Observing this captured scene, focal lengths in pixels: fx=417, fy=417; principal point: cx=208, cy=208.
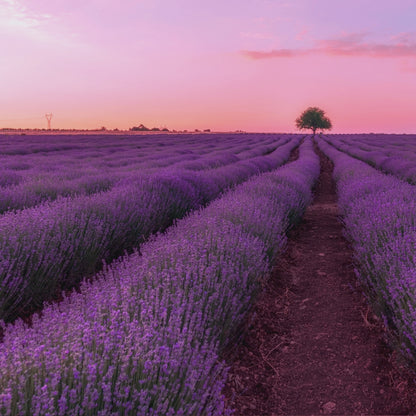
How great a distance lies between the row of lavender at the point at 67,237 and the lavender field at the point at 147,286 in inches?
0.6

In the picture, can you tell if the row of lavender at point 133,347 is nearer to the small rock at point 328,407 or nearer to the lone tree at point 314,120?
the small rock at point 328,407

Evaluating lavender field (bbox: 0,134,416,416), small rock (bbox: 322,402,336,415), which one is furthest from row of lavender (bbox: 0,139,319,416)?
small rock (bbox: 322,402,336,415)

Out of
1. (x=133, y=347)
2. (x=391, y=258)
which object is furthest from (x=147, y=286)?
(x=391, y=258)

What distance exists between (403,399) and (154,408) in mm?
1601

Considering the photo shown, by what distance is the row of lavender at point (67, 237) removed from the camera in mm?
3006

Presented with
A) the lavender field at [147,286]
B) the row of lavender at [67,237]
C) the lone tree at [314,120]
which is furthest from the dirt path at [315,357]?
the lone tree at [314,120]

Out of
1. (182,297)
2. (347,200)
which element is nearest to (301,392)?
(182,297)

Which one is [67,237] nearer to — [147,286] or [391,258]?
[147,286]

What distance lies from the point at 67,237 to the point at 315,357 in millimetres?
2243

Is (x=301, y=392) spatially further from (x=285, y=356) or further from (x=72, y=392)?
(x=72, y=392)

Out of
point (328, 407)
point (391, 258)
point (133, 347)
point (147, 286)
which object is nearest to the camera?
point (133, 347)

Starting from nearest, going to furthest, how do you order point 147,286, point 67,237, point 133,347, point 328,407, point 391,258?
1. point 133,347
2. point 147,286
3. point 328,407
4. point 391,258
5. point 67,237

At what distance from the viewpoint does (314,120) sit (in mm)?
70000

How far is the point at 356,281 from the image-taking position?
13.5 ft
